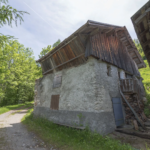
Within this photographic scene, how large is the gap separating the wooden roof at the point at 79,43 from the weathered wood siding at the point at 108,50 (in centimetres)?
44

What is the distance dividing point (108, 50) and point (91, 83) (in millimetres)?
3490

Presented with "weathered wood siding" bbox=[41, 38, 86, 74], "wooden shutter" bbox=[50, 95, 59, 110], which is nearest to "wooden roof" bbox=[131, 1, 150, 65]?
"weathered wood siding" bbox=[41, 38, 86, 74]

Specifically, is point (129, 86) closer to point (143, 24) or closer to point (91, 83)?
point (91, 83)

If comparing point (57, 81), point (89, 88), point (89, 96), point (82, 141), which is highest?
point (57, 81)

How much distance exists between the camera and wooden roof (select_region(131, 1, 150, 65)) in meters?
4.40

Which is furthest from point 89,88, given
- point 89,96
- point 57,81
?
point 57,81

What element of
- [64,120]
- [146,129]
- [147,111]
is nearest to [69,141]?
[64,120]

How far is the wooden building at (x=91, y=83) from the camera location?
6.92 m

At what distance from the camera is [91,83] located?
7129mm

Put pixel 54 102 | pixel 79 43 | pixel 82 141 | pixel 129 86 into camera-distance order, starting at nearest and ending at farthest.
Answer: pixel 82 141, pixel 79 43, pixel 129 86, pixel 54 102

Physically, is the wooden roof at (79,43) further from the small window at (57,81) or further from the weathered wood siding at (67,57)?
the small window at (57,81)

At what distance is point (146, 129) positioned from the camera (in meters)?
6.88

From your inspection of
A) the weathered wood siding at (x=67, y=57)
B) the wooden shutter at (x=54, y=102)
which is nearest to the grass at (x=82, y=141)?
the wooden shutter at (x=54, y=102)

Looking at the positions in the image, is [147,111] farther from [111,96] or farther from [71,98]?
[71,98]
